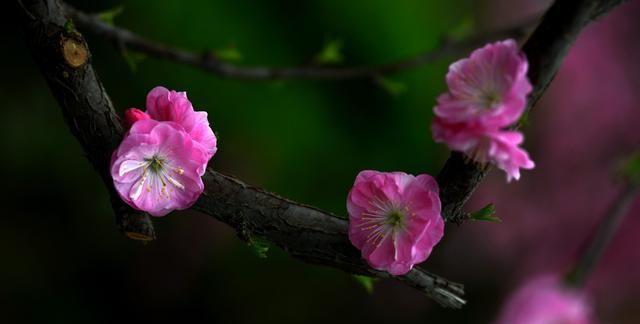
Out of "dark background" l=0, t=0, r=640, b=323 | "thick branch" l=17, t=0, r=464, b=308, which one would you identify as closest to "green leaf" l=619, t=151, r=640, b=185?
→ "dark background" l=0, t=0, r=640, b=323

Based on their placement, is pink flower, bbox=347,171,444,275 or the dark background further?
the dark background

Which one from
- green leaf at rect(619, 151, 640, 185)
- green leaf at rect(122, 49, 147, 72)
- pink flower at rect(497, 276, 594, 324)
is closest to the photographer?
green leaf at rect(122, 49, 147, 72)

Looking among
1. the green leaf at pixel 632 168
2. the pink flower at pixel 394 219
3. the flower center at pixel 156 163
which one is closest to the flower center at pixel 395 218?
the pink flower at pixel 394 219

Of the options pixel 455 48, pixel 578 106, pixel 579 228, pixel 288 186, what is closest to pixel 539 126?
pixel 578 106

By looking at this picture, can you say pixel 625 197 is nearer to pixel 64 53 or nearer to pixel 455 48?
pixel 455 48

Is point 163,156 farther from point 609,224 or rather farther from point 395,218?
point 609,224

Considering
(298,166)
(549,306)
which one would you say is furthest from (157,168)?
(298,166)

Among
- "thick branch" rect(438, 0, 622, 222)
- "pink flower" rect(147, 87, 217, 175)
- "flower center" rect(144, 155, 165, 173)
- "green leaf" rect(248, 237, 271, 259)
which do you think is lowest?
"green leaf" rect(248, 237, 271, 259)

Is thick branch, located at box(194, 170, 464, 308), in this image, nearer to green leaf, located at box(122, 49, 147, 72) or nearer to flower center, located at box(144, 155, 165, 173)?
flower center, located at box(144, 155, 165, 173)
